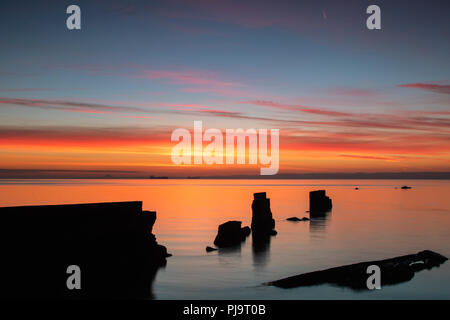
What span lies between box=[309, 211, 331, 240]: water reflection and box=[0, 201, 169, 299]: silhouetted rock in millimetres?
36232

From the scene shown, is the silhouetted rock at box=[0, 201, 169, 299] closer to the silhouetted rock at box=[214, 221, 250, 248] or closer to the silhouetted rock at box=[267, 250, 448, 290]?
the silhouetted rock at box=[267, 250, 448, 290]

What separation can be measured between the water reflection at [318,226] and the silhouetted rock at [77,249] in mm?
36232

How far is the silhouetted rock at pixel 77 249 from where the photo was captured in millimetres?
19625

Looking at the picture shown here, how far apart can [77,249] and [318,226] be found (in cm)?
5409

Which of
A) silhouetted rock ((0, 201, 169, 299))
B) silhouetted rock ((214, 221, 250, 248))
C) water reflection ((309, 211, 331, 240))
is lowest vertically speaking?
water reflection ((309, 211, 331, 240))

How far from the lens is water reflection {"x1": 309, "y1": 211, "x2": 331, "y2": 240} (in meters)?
59.9

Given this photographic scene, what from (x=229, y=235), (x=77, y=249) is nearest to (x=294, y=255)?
(x=229, y=235)

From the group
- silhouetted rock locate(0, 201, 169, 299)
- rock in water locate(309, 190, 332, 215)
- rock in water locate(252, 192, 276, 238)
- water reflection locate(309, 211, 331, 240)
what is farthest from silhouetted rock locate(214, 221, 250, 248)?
rock in water locate(309, 190, 332, 215)

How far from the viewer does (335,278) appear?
27.4 m

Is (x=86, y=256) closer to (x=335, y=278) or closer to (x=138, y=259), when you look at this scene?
(x=138, y=259)

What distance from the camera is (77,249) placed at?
74.2 ft

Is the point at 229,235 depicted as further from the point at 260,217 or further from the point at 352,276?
the point at 352,276

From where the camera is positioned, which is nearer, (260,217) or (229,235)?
(229,235)
